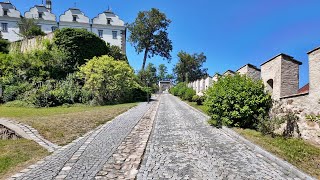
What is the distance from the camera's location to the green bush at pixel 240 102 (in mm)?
10352

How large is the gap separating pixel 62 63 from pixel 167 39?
81.1ft

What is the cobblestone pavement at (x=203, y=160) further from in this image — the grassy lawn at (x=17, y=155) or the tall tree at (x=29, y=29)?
the tall tree at (x=29, y=29)

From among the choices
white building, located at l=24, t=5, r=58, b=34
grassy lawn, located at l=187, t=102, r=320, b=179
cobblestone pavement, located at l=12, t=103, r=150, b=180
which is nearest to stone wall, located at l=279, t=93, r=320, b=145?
grassy lawn, located at l=187, t=102, r=320, b=179

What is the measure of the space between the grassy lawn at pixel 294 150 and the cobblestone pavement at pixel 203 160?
0.39 metres

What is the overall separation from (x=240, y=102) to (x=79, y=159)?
6.59m

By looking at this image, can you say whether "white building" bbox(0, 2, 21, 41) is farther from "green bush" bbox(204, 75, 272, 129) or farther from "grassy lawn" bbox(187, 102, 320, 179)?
"grassy lawn" bbox(187, 102, 320, 179)

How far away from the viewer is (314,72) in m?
8.02

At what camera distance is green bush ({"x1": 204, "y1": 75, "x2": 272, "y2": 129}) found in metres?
10.4

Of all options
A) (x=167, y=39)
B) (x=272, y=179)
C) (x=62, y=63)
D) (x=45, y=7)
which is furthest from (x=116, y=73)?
(x=45, y=7)

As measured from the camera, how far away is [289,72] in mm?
9727

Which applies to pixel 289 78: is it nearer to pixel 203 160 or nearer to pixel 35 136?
pixel 203 160

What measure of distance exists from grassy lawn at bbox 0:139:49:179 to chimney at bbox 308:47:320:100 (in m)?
7.41

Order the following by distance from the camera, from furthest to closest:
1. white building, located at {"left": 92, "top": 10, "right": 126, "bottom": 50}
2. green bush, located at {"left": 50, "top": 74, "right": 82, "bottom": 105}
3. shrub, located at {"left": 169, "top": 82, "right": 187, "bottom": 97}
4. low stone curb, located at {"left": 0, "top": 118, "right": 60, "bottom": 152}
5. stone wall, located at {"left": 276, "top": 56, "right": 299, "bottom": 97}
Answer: white building, located at {"left": 92, "top": 10, "right": 126, "bottom": 50}, shrub, located at {"left": 169, "top": 82, "right": 187, "bottom": 97}, green bush, located at {"left": 50, "top": 74, "right": 82, "bottom": 105}, stone wall, located at {"left": 276, "top": 56, "right": 299, "bottom": 97}, low stone curb, located at {"left": 0, "top": 118, "right": 60, "bottom": 152}

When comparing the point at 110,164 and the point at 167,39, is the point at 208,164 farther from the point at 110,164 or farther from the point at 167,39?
the point at 167,39
